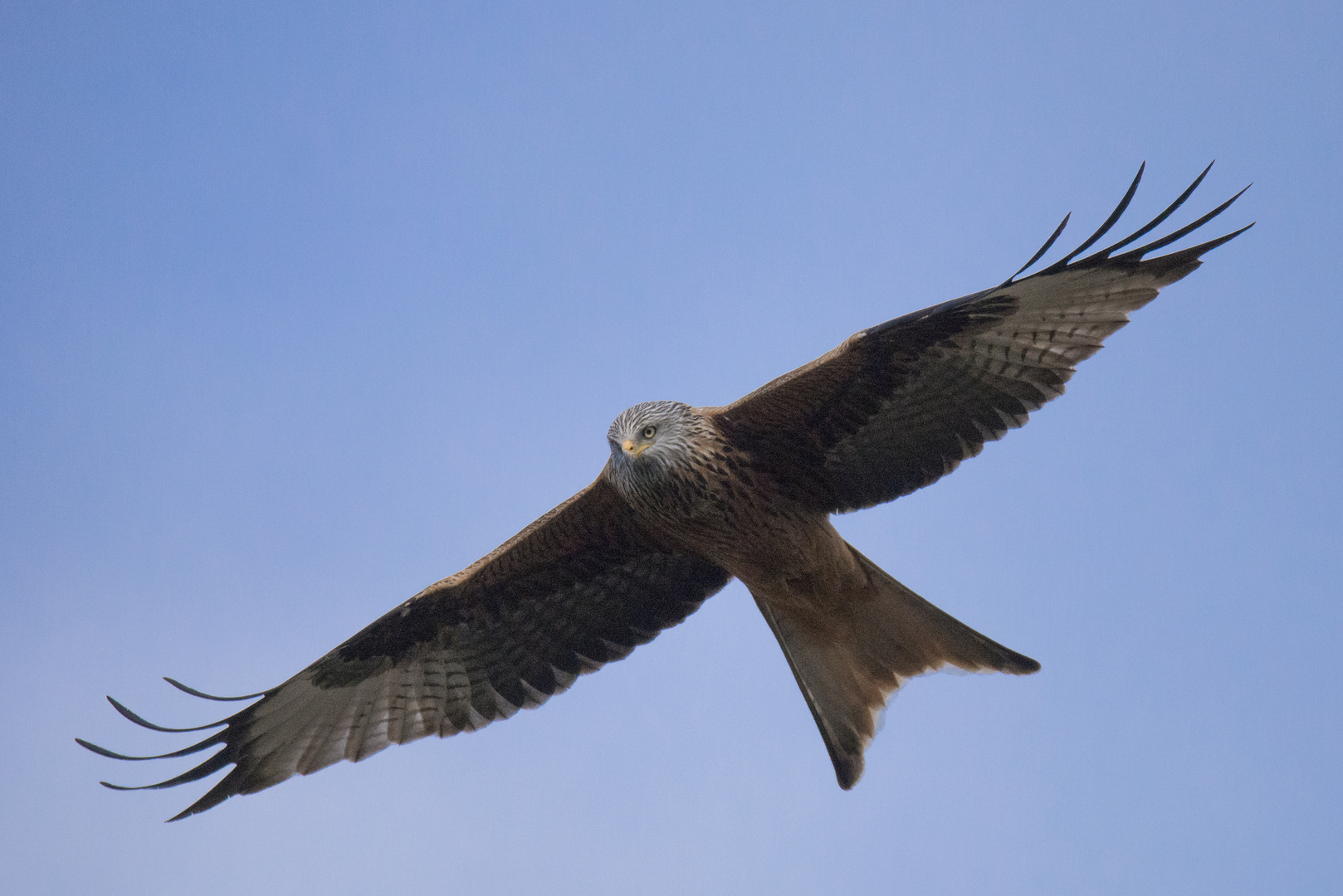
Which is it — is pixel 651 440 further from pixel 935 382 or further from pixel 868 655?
pixel 868 655

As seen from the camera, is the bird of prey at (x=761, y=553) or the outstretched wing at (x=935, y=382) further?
the bird of prey at (x=761, y=553)

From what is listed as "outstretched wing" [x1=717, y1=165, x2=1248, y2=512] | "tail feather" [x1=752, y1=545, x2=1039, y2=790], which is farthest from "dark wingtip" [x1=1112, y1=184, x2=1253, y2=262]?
"tail feather" [x1=752, y1=545, x2=1039, y2=790]

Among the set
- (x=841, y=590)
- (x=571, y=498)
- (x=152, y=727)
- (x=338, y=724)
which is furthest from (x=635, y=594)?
(x=152, y=727)

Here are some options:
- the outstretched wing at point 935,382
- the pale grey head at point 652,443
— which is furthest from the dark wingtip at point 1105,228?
the pale grey head at point 652,443

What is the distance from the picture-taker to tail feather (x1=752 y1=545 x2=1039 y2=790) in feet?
19.6

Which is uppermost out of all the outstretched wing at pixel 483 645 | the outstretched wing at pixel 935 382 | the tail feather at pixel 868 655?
the outstretched wing at pixel 483 645

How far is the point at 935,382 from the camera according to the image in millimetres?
5742

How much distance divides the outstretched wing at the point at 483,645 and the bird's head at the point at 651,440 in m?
0.50

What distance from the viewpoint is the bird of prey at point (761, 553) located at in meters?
5.54

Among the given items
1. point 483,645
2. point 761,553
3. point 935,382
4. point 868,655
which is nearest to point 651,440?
point 761,553

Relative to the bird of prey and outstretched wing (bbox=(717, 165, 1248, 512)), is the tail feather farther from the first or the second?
outstretched wing (bbox=(717, 165, 1248, 512))

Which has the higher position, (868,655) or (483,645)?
(483,645)

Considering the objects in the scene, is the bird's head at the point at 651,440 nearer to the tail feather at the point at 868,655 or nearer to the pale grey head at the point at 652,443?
the pale grey head at the point at 652,443

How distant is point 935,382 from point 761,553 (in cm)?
120
